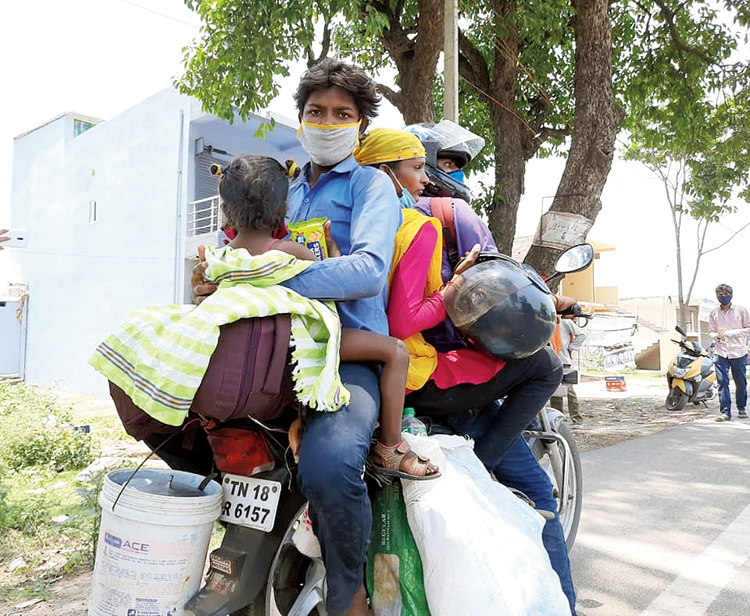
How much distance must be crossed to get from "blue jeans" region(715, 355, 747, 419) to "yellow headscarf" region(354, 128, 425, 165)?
27.8ft

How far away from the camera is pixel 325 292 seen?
183 cm

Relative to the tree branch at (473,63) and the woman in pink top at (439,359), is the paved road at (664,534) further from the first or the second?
the tree branch at (473,63)

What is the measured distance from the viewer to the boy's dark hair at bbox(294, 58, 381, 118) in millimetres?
2248

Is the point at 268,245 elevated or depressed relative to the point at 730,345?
elevated

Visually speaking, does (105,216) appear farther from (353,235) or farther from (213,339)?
(213,339)

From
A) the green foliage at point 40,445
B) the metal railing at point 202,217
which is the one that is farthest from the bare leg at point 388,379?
the metal railing at point 202,217

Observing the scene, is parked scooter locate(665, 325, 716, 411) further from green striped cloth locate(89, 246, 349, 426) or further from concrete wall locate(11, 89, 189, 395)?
concrete wall locate(11, 89, 189, 395)

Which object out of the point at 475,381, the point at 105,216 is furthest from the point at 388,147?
the point at 105,216

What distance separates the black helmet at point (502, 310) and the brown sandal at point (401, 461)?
1.62ft

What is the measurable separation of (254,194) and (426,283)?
Answer: 27.4 inches

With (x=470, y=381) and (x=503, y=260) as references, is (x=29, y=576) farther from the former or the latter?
(x=503, y=260)

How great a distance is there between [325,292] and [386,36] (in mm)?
6701

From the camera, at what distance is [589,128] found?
6594 millimetres

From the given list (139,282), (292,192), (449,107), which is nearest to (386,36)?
(449,107)
